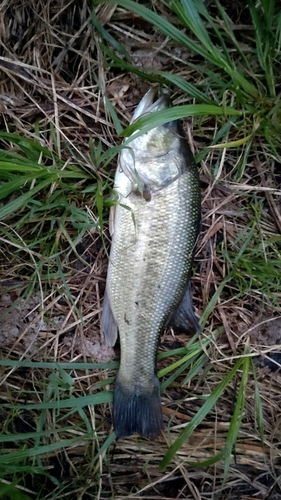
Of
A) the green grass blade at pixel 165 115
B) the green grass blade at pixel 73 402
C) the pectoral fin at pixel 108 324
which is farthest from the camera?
the pectoral fin at pixel 108 324

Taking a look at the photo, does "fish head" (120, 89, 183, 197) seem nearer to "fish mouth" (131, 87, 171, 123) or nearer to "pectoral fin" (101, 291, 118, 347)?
"fish mouth" (131, 87, 171, 123)

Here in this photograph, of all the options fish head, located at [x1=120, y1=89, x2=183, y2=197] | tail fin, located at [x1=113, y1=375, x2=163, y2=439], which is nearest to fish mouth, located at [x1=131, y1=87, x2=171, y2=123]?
fish head, located at [x1=120, y1=89, x2=183, y2=197]

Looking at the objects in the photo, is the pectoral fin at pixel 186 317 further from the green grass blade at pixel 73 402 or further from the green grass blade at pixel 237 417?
the green grass blade at pixel 73 402

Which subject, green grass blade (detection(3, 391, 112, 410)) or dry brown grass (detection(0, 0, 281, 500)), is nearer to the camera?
green grass blade (detection(3, 391, 112, 410))

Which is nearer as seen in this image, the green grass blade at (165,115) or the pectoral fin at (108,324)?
the green grass blade at (165,115)

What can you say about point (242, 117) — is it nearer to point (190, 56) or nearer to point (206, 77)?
point (206, 77)

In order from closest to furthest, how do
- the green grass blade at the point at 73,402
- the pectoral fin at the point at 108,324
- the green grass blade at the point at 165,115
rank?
1. the green grass blade at the point at 165,115
2. the green grass blade at the point at 73,402
3. the pectoral fin at the point at 108,324

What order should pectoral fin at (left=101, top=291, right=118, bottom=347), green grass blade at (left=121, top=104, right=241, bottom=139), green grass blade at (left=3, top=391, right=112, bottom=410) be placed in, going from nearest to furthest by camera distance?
1. green grass blade at (left=121, top=104, right=241, bottom=139)
2. green grass blade at (left=3, top=391, right=112, bottom=410)
3. pectoral fin at (left=101, top=291, right=118, bottom=347)

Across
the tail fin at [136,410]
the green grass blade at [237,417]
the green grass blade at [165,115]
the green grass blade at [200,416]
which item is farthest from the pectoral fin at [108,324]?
the green grass blade at [165,115]
